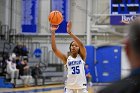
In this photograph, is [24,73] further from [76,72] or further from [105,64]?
[76,72]

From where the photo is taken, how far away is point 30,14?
27625 mm

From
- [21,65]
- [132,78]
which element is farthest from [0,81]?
[132,78]

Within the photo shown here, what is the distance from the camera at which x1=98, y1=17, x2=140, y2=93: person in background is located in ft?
5.58

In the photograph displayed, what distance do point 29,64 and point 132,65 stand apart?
2362cm

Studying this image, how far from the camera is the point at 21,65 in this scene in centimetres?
2197

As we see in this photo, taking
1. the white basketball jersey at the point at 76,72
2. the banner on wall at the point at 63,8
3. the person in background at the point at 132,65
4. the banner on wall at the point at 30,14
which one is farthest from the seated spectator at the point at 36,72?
the person in background at the point at 132,65

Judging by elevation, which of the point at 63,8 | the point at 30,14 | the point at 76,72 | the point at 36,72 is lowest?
the point at 36,72

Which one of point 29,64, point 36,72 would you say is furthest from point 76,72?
point 29,64

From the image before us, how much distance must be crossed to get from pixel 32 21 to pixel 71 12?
2585 mm

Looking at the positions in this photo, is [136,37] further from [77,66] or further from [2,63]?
[2,63]

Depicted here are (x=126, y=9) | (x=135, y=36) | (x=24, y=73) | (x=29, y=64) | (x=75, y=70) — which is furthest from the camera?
(x=29, y=64)

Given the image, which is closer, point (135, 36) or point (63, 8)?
point (135, 36)

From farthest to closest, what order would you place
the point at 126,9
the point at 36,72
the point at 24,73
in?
the point at 126,9 < the point at 36,72 < the point at 24,73

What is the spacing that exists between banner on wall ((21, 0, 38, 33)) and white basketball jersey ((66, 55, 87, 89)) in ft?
64.4
